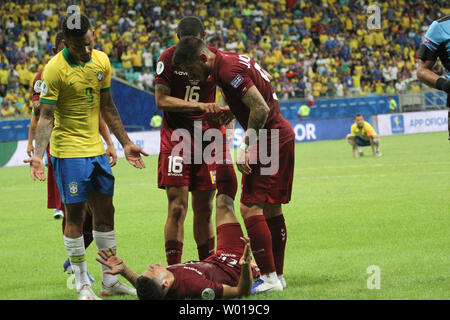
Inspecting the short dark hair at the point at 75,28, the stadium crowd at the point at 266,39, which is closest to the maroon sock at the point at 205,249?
the short dark hair at the point at 75,28

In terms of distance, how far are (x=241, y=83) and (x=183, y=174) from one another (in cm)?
141

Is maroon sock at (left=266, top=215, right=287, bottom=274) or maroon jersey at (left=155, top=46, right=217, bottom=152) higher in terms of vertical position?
maroon jersey at (left=155, top=46, right=217, bottom=152)

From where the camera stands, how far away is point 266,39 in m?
38.8

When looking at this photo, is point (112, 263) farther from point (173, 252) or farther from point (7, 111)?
point (7, 111)

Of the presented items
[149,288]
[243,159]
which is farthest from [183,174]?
[149,288]

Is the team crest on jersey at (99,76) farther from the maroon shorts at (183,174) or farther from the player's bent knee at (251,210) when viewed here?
the player's bent knee at (251,210)

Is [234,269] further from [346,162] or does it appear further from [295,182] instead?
[346,162]

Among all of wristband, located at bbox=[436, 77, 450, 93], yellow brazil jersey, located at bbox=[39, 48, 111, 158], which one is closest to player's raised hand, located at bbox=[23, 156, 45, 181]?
yellow brazil jersey, located at bbox=[39, 48, 111, 158]

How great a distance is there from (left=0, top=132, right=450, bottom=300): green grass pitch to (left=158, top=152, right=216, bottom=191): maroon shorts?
1.17m

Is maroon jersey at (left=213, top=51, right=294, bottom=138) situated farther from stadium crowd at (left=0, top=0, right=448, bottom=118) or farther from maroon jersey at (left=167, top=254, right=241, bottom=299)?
stadium crowd at (left=0, top=0, right=448, bottom=118)

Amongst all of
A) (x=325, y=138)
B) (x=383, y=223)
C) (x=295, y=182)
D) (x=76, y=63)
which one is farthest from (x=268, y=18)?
(x=76, y=63)

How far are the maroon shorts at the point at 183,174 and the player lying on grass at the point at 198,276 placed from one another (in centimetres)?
101

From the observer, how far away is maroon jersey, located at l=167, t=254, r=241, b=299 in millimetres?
5570
